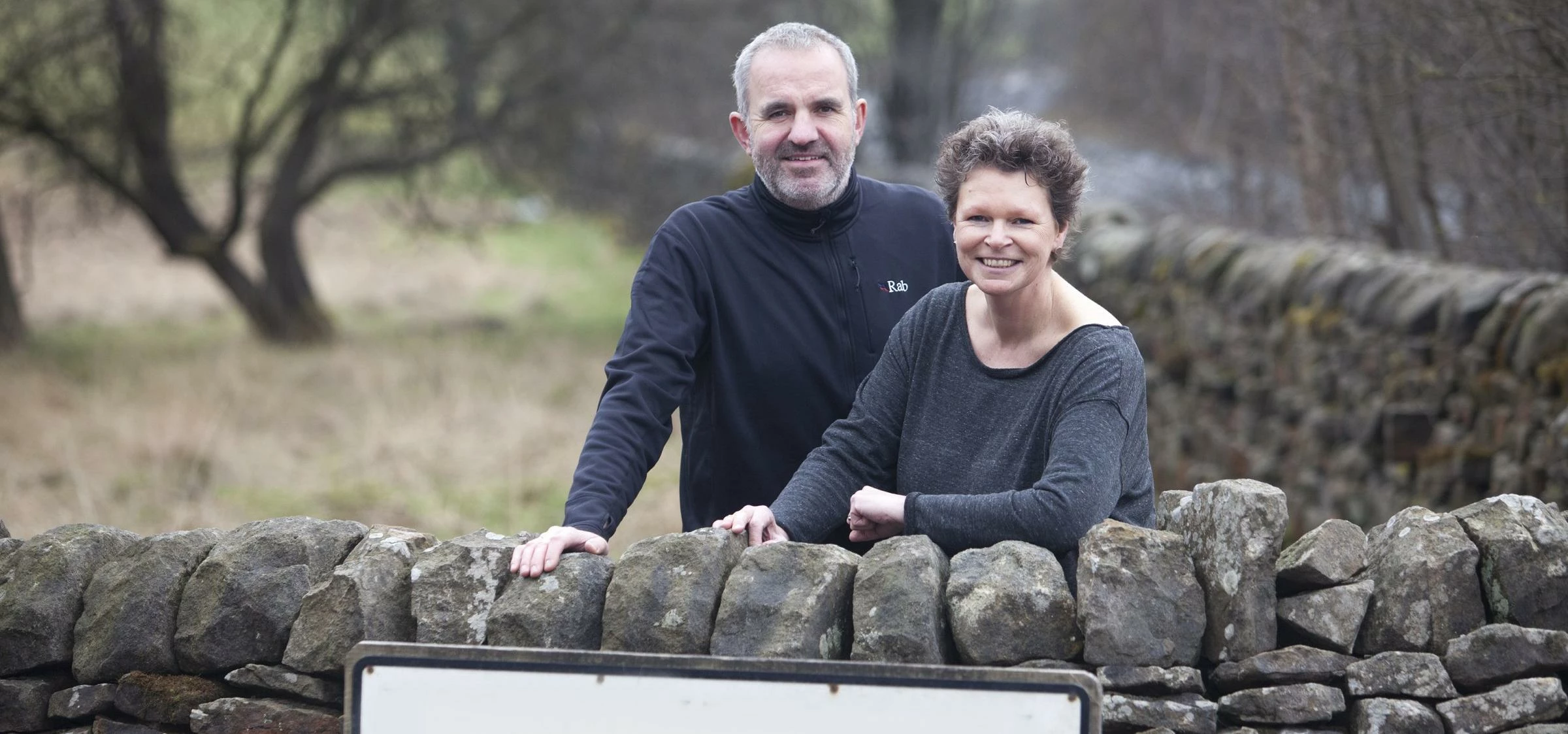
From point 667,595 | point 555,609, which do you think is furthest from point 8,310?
point 667,595

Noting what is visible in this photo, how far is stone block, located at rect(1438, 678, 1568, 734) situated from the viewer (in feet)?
8.09

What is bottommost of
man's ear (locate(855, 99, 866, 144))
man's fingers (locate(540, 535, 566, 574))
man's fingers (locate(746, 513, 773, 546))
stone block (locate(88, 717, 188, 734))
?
→ stone block (locate(88, 717, 188, 734))

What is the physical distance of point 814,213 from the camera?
364 cm

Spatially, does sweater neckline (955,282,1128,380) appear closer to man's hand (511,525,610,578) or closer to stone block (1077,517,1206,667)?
stone block (1077,517,1206,667)

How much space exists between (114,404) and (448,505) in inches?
145

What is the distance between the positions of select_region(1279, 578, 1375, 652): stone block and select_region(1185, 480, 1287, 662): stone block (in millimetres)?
40

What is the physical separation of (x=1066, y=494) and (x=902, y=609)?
0.36 metres

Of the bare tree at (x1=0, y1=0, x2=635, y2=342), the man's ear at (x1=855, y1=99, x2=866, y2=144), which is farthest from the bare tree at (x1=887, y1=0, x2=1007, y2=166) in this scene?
the man's ear at (x1=855, y1=99, x2=866, y2=144)

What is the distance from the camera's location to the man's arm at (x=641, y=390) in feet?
9.86

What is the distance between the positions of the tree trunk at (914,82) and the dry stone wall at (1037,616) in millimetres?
13503

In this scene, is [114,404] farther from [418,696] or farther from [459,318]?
[418,696]

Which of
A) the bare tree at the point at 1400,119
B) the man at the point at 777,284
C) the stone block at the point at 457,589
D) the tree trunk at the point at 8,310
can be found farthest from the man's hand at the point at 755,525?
the tree trunk at the point at 8,310

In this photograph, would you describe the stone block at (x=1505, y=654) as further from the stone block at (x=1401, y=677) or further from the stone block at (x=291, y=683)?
the stone block at (x=291, y=683)

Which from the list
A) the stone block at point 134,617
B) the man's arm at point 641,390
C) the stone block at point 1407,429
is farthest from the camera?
the stone block at point 1407,429
